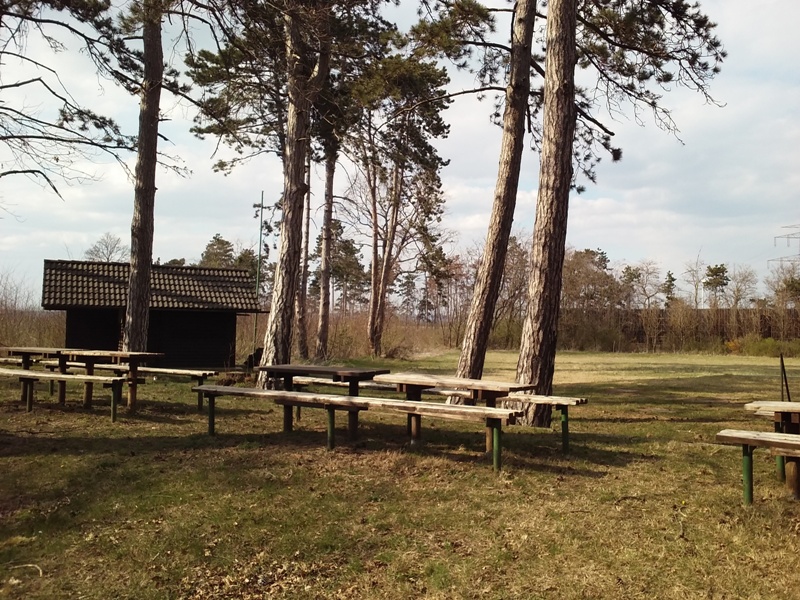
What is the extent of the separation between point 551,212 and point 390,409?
3.69 meters

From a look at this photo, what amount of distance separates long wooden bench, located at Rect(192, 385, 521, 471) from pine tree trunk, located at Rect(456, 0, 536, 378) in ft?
9.95

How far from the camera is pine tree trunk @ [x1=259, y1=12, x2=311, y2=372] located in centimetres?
1058

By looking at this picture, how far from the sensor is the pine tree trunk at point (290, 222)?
10.6 meters

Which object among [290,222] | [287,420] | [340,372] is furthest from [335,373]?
[290,222]

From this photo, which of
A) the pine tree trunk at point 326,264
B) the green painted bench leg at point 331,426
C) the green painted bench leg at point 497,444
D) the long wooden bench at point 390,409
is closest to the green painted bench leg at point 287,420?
the long wooden bench at point 390,409

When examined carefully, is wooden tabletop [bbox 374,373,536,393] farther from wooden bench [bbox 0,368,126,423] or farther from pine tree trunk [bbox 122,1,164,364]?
pine tree trunk [bbox 122,1,164,364]

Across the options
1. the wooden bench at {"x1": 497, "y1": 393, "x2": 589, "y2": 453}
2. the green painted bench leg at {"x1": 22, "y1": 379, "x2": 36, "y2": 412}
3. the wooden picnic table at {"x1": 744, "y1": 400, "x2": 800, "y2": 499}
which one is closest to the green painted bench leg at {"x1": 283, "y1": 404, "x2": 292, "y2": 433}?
the wooden bench at {"x1": 497, "y1": 393, "x2": 589, "y2": 453}

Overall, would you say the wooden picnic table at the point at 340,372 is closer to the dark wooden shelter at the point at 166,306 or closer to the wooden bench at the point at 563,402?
the wooden bench at the point at 563,402

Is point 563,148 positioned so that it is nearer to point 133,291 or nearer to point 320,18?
point 320,18

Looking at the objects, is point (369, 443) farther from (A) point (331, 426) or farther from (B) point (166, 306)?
(B) point (166, 306)

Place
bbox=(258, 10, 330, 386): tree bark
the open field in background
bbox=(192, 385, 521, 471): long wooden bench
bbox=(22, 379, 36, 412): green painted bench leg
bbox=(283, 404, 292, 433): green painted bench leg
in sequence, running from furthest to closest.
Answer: bbox=(258, 10, 330, 386): tree bark
bbox=(22, 379, 36, 412): green painted bench leg
bbox=(283, 404, 292, 433): green painted bench leg
bbox=(192, 385, 521, 471): long wooden bench
the open field in background

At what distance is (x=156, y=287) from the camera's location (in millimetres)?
18203

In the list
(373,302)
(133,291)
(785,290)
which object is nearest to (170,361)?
(133,291)

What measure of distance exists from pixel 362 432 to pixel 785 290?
3170 cm
